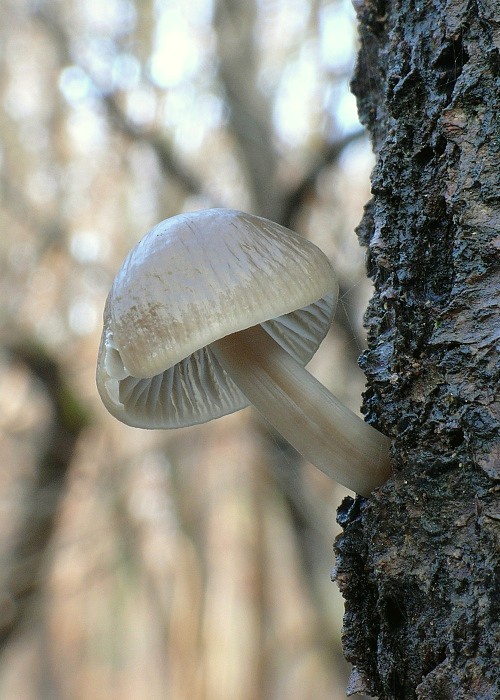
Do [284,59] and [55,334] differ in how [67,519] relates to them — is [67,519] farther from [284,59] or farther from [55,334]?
[284,59]

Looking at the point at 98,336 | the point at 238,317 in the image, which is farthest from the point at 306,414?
the point at 98,336

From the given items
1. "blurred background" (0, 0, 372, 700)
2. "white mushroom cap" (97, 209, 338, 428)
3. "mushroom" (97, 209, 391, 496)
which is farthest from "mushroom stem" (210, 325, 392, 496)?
"blurred background" (0, 0, 372, 700)

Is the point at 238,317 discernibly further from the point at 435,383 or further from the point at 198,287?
the point at 435,383

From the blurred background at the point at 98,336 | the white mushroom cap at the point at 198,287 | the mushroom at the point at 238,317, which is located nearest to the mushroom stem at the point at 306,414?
the mushroom at the point at 238,317

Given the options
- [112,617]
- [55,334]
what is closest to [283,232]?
[55,334]

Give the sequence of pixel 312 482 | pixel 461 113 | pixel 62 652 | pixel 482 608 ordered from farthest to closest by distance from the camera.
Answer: pixel 62 652, pixel 312 482, pixel 461 113, pixel 482 608

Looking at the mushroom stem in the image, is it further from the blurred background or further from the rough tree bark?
the blurred background

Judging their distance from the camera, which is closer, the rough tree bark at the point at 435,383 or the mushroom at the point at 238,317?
the rough tree bark at the point at 435,383

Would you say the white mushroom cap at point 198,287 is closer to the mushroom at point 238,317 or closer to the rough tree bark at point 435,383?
the mushroom at point 238,317
